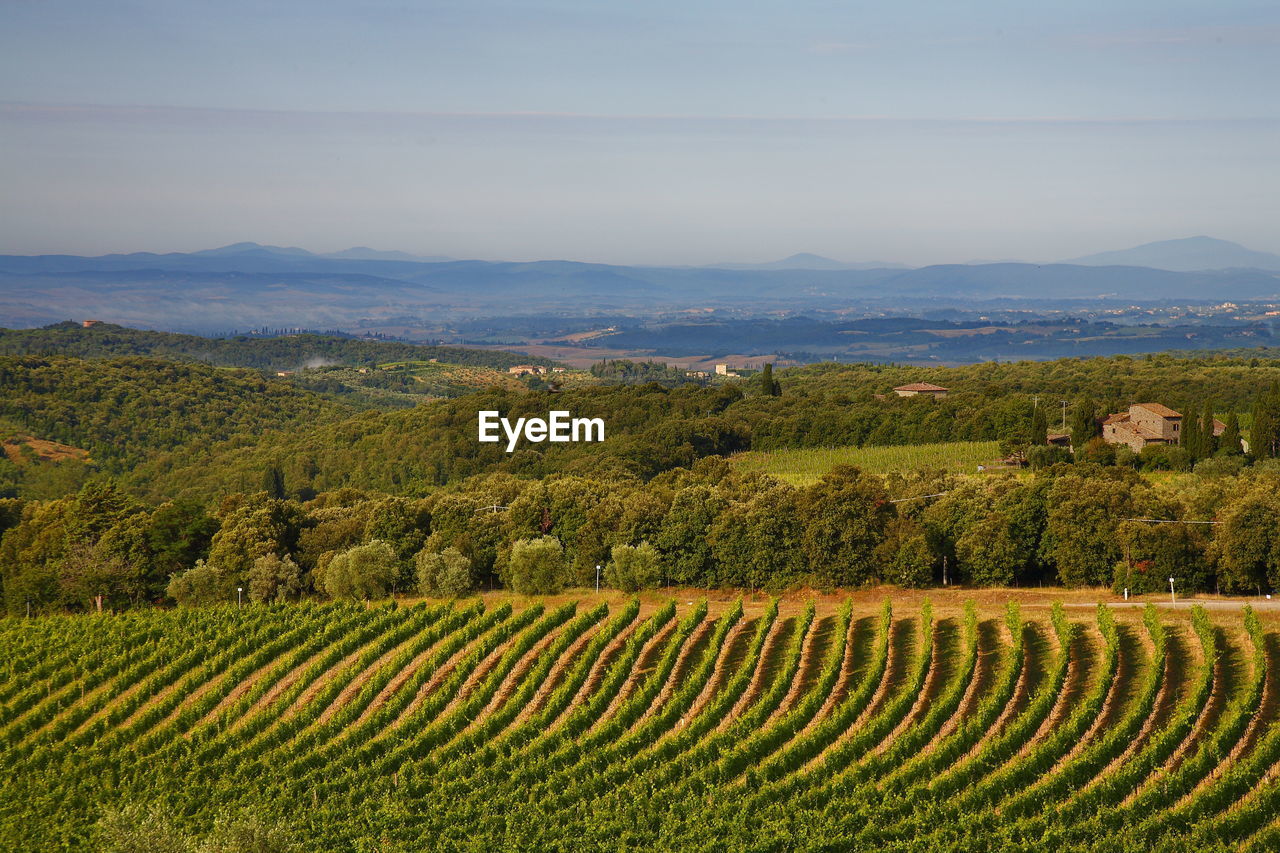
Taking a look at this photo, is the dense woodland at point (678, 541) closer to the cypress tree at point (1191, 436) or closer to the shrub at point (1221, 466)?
the shrub at point (1221, 466)

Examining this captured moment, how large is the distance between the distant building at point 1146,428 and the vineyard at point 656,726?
3133 centimetres

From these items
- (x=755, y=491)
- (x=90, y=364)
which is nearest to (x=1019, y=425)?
(x=755, y=491)

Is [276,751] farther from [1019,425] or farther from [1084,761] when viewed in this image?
[1019,425]

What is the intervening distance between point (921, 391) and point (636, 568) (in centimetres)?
5305

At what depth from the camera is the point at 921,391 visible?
9031 centimetres

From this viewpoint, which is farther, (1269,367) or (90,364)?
(90,364)

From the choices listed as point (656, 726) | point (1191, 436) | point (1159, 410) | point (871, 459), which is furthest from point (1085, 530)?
point (871, 459)

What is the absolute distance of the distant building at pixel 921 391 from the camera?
88062 millimetres

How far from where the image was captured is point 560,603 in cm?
3922

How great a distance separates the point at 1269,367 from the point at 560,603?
90.2 meters

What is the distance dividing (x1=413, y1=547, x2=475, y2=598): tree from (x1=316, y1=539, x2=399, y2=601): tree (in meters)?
1.03

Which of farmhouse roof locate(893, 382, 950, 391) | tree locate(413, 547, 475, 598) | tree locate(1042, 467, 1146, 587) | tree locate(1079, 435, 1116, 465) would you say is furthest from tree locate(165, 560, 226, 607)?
farmhouse roof locate(893, 382, 950, 391)

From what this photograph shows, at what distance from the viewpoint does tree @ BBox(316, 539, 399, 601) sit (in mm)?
42906

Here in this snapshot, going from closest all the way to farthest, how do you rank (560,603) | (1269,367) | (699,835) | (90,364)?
(699,835) → (560,603) → (1269,367) → (90,364)
